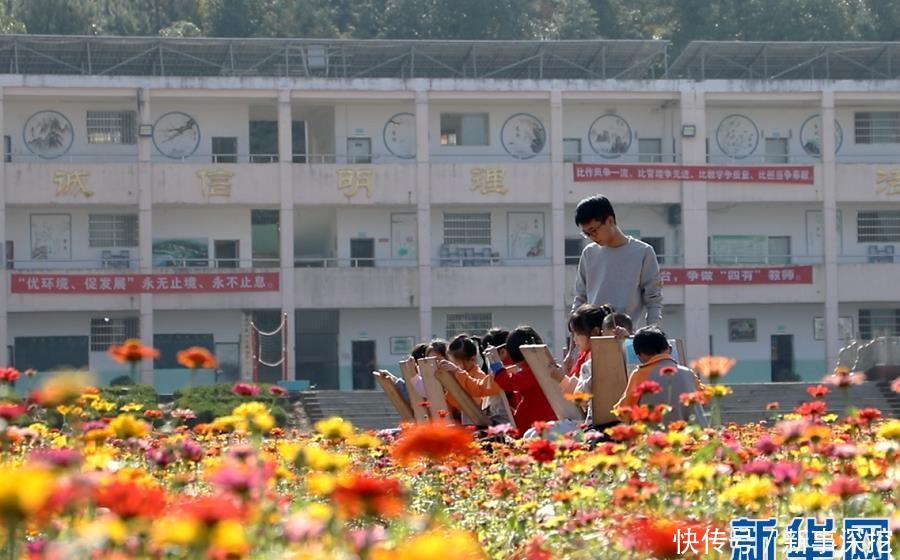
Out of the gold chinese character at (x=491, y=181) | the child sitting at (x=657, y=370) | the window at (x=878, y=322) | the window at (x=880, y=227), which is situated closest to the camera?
the child sitting at (x=657, y=370)

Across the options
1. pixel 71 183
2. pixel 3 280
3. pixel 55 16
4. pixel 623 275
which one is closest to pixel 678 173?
pixel 71 183

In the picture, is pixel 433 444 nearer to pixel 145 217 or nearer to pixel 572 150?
pixel 145 217

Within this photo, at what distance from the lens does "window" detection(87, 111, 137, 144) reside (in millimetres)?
37500

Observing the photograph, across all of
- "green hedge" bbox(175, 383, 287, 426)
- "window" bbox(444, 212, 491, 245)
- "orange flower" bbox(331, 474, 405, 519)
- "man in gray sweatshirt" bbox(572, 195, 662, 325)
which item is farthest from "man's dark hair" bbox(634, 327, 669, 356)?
"window" bbox(444, 212, 491, 245)

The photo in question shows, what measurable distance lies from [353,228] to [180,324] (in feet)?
14.8

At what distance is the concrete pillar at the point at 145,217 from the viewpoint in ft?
120

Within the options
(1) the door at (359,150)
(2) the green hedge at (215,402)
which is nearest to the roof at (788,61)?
(1) the door at (359,150)

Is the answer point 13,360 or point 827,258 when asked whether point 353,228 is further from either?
point 827,258

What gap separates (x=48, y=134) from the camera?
37312 millimetres

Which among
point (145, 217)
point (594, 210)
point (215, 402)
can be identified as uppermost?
point (145, 217)

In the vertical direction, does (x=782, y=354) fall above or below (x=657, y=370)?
below

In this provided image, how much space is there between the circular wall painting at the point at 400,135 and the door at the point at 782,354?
988 centimetres

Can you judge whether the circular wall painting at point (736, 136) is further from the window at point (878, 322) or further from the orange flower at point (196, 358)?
the orange flower at point (196, 358)

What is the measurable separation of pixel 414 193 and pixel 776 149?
9.02m
